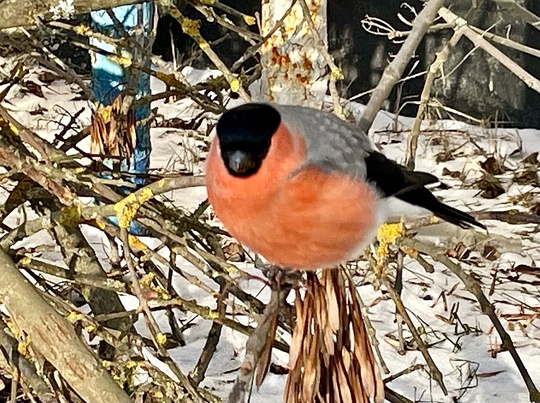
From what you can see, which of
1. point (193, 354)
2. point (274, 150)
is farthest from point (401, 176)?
point (193, 354)

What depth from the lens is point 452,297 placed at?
287cm

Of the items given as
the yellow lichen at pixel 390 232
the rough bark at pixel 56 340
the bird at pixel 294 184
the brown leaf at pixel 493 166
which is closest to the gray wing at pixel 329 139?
the bird at pixel 294 184

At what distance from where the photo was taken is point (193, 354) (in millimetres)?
2410

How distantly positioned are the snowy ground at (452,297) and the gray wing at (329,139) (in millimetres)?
301

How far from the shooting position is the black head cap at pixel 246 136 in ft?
3.54

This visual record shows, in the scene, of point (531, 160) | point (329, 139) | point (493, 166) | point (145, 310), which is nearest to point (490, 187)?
point (493, 166)

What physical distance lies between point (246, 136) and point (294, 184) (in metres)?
0.09

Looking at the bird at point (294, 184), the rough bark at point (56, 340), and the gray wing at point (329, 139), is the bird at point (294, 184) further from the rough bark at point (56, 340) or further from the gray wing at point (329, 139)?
the rough bark at point (56, 340)

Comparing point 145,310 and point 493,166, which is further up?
point 493,166

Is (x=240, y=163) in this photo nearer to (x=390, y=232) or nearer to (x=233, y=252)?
(x=390, y=232)

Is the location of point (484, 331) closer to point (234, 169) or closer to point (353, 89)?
point (234, 169)

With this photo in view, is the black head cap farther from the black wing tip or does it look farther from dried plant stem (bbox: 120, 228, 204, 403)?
the black wing tip

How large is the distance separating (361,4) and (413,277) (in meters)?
2.17

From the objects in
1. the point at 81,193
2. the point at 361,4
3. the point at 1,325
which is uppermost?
the point at 361,4
